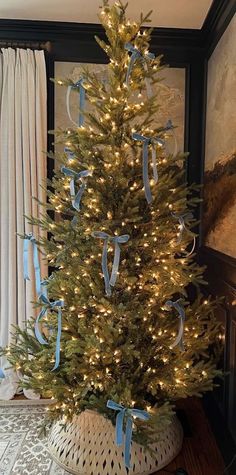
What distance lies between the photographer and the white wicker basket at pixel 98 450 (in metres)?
1.72

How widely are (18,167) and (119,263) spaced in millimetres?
1211

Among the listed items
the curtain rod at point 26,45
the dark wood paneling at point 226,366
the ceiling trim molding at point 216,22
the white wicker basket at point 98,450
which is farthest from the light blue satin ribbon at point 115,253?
the curtain rod at point 26,45

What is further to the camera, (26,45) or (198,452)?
(26,45)

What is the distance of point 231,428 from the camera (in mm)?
1848

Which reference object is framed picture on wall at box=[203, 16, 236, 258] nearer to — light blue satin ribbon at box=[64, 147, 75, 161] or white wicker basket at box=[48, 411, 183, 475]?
light blue satin ribbon at box=[64, 147, 75, 161]

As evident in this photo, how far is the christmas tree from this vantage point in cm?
168

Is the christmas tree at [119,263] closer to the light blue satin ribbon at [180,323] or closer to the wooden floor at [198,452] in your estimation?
the light blue satin ribbon at [180,323]

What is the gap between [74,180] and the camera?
173 cm

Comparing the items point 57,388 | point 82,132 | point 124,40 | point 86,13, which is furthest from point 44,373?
point 86,13

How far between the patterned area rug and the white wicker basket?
0.24ft

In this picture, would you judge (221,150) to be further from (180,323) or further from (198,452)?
(198,452)

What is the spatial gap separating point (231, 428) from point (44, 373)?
1048 millimetres

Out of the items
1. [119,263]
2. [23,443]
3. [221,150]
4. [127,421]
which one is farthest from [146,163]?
[23,443]

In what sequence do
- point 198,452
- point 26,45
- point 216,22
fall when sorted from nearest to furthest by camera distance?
point 198,452
point 216,22
point 26,45
